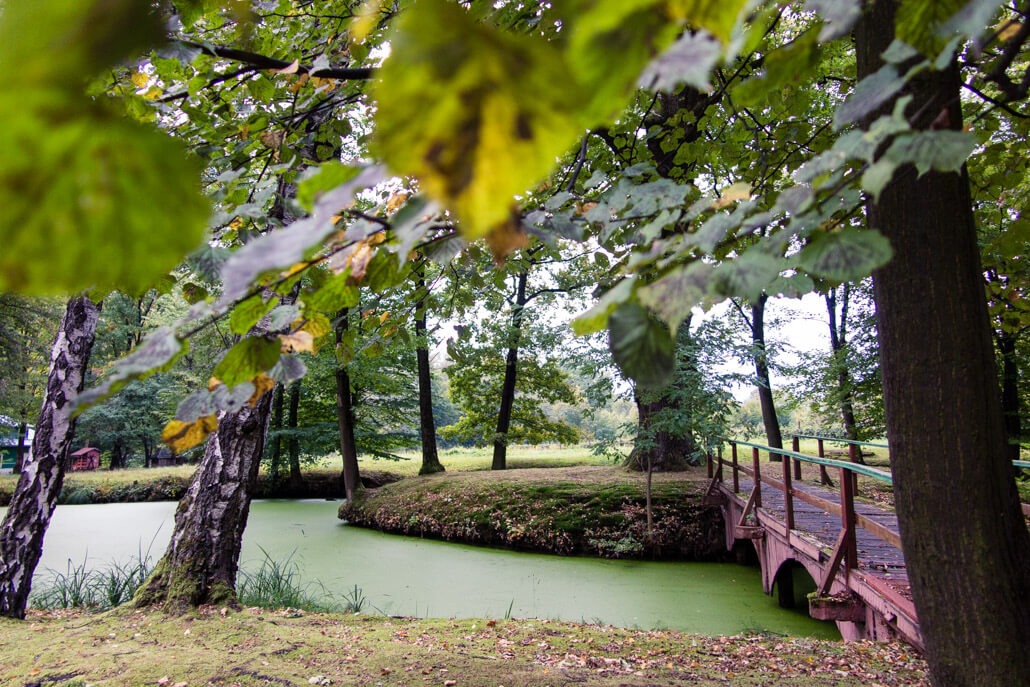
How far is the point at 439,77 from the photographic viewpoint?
22cm

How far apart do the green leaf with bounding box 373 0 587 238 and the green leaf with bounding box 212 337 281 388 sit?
51cm

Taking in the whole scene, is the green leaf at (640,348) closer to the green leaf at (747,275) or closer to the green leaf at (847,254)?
the green leaf at (747,275)

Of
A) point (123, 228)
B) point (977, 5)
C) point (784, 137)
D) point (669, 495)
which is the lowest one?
point (669, 495)

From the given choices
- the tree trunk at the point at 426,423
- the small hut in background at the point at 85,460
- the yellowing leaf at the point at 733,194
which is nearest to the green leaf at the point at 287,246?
the yellowing leaf at the point at 733,194

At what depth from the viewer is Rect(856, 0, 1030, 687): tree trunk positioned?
1.00 meters

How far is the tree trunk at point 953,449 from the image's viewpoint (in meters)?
1.00

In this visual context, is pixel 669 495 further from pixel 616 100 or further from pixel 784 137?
pixel 616 100

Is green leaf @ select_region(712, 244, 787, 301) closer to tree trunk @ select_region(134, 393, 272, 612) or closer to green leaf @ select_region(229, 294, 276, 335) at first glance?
green leaf @ select_region(229, 294, 276, 335)

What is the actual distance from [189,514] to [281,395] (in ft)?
33.5

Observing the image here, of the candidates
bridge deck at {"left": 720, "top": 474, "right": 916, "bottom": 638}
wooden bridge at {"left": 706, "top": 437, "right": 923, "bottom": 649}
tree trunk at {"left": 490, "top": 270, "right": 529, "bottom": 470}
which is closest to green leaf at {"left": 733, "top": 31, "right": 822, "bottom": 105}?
wooden bridge at {"left": 706, "top": 437, "right": 923, "bottom": 649}

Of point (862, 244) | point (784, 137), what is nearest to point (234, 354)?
point (862, 244)

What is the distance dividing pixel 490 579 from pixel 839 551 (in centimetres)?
314

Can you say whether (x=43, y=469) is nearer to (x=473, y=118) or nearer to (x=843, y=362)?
(x=473, y=118)

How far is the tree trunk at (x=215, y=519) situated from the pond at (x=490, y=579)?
165 centimetres
